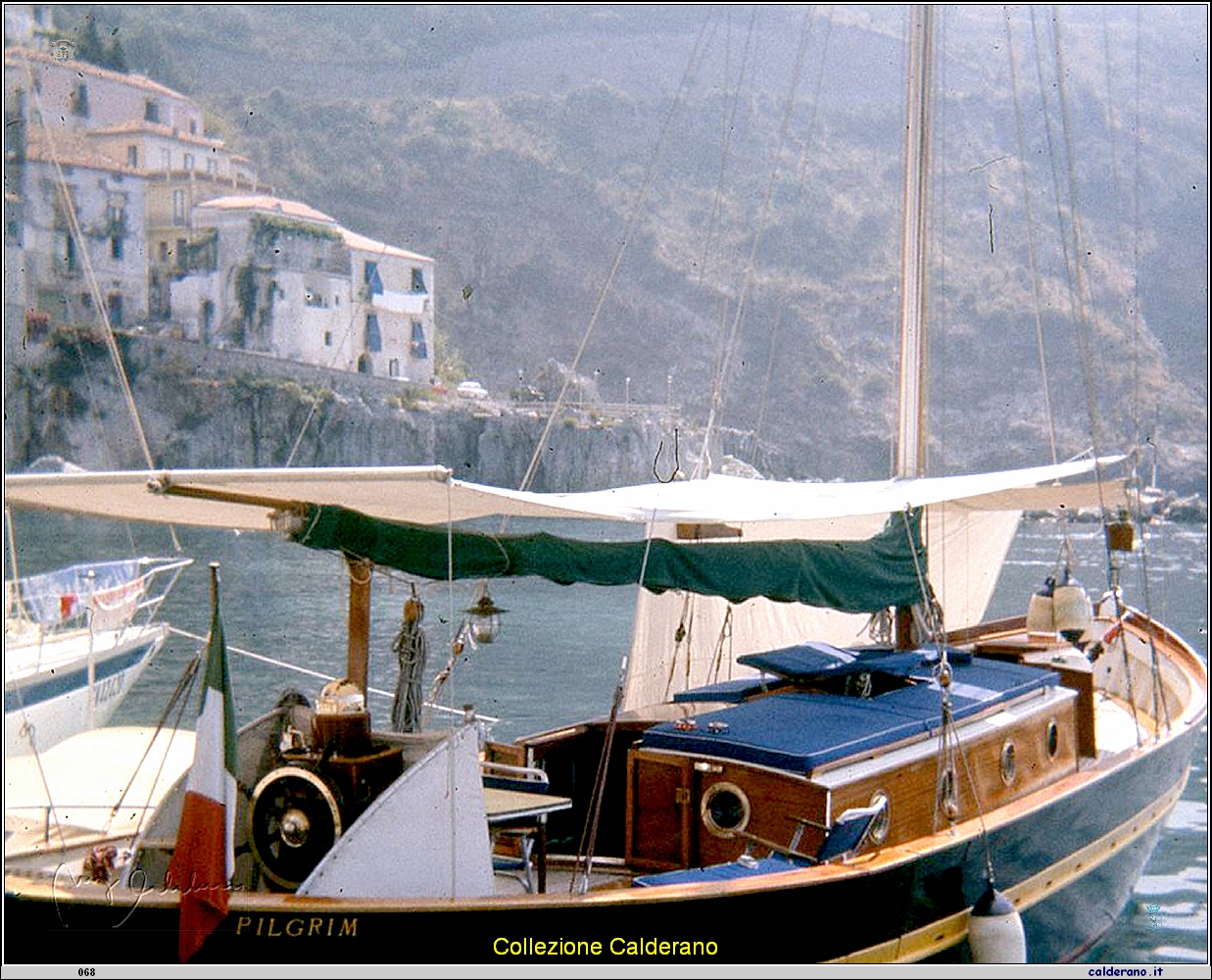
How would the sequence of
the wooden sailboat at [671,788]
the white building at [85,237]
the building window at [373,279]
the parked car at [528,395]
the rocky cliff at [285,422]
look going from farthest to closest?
1. the parked car at [528,395]
2. the building window at [373,279]
3. the white building at [85,237]
4. the rocky cliff at [285,422]
5. the wooden sailboat at [671,788]

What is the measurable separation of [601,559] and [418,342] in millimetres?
86247

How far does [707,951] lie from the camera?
5520mm

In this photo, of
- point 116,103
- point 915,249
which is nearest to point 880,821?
point 915,249

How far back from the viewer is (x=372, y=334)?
8825cm

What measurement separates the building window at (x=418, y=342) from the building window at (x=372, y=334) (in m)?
2.69

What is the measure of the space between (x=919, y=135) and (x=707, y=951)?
642 centimetres

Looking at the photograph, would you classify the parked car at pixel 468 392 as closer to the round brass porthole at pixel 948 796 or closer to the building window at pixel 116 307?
the building window at pixel 116 307

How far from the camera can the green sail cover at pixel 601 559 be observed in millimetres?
6219

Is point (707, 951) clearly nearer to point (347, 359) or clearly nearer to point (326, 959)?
point (326, 959)

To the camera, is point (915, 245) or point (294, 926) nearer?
point (294, 926)

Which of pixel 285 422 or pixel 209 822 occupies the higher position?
pixel 209 822

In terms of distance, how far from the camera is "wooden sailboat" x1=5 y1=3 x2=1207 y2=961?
17.1 ft

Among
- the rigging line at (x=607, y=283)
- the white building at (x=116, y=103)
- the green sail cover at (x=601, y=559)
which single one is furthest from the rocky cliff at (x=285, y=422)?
the green sail cover at (x=601, y=559)

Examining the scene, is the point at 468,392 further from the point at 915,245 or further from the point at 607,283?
the point at 607,283
